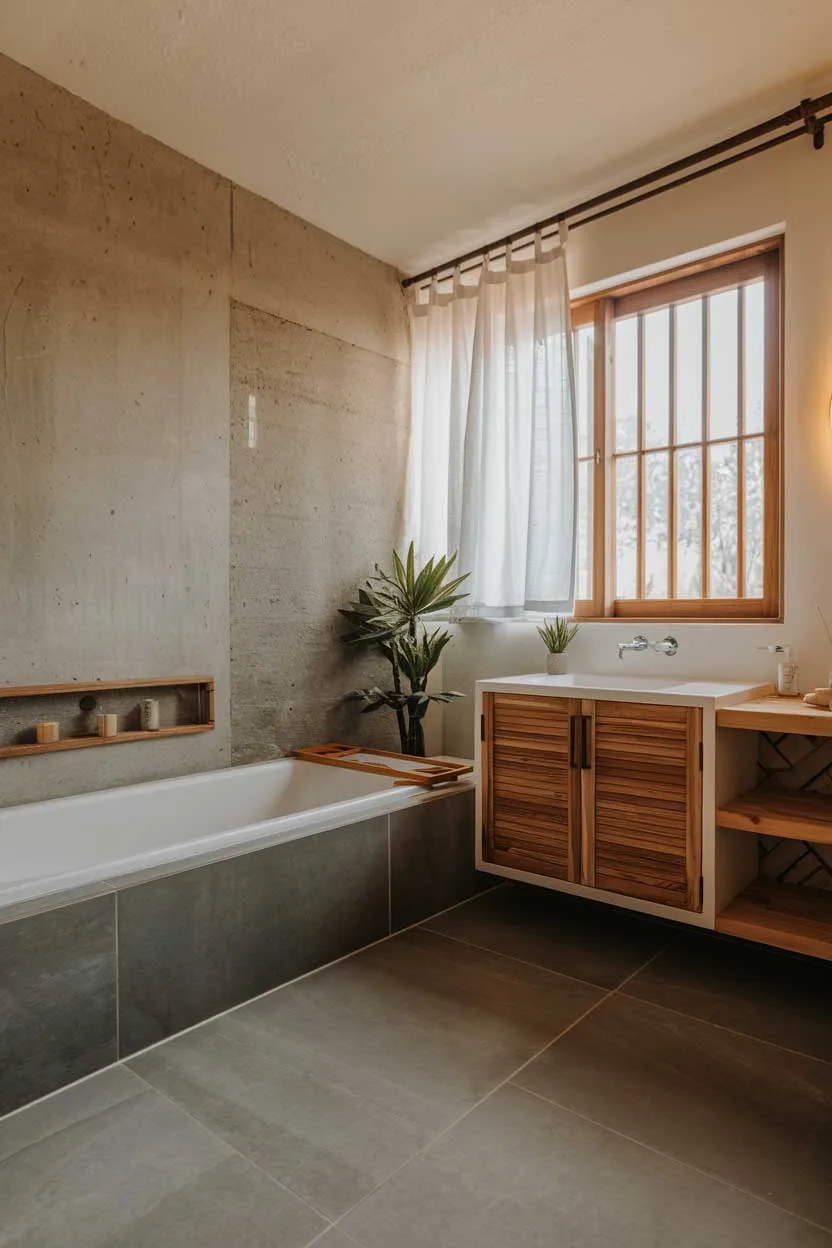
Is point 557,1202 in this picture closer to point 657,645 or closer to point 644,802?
point 644,802

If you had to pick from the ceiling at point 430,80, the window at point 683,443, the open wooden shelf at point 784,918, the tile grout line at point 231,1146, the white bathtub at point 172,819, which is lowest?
the tile grout line at point 231,1146

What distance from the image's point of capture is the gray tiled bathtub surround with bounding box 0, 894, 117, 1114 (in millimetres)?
1573

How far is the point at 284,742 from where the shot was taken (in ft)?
10.4

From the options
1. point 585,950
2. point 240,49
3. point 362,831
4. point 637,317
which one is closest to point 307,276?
point 240,49

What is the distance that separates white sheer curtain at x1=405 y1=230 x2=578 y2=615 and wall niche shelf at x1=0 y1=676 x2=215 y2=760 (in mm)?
1207

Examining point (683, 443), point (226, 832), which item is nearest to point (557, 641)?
point (683, 443)

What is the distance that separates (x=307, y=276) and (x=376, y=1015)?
9.19 feet

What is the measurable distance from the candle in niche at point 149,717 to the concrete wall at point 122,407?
8cm

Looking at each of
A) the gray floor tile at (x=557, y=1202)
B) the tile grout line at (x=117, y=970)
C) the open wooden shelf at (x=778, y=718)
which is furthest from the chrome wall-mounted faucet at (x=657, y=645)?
the tile grout line at (x=117, y=970)

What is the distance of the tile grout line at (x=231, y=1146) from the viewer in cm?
131

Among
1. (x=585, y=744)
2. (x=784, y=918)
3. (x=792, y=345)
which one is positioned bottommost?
(x=784, y=918)

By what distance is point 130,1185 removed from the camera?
1364 mm

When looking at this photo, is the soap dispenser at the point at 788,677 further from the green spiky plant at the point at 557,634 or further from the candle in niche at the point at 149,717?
the candle in niche at the point at 149,717

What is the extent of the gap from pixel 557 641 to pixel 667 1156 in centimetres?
183
